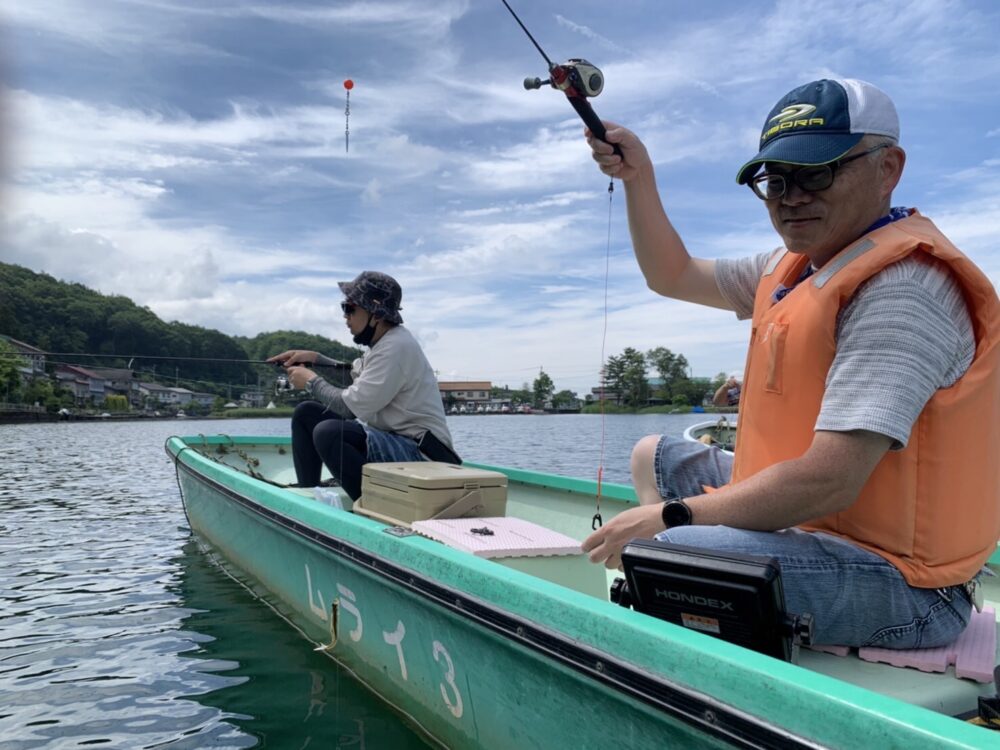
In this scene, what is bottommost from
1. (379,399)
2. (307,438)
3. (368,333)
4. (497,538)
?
(497,538)

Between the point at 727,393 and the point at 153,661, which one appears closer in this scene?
the point at 153,661

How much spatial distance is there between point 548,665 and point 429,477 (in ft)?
5.32

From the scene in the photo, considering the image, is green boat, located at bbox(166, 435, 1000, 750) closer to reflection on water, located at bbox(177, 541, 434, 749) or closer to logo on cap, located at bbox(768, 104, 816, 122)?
reflection on water, located at bbox(177, 541, 434, 749)

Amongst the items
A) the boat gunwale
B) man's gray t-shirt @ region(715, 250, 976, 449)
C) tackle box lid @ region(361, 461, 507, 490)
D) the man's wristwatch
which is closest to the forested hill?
tackle box lid @ region(361, 461, 507, 490)

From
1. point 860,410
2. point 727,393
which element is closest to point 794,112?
point 860,410

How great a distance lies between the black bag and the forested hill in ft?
4.50

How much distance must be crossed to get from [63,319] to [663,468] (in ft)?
81.3

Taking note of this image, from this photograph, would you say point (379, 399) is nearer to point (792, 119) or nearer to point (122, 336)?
point (792, 119)

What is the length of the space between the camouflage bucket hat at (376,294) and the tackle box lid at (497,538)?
5.95 feet

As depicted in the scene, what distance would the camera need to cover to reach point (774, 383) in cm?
205

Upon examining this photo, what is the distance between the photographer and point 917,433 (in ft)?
5.90

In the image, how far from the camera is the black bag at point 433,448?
4945mm

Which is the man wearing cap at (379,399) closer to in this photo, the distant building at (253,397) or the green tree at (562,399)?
the distant building at (253,397)

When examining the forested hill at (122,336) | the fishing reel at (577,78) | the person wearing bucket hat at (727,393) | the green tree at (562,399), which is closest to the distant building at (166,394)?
the green tree at (562,399)
